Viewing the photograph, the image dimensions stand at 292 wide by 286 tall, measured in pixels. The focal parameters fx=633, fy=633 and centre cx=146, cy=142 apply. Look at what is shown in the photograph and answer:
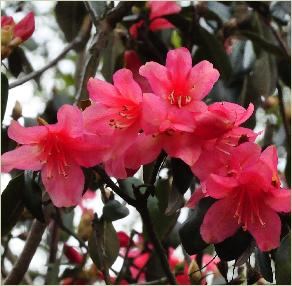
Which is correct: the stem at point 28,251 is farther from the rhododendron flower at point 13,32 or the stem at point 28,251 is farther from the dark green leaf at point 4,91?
the rhododendron flower at point 13,32

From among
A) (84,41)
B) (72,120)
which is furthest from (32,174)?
(84,41)

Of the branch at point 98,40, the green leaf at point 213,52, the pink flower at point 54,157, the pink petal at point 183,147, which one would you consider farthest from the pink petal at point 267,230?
the green leaf at point 213,52

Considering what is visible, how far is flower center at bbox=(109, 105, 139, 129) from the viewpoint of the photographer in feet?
2.74

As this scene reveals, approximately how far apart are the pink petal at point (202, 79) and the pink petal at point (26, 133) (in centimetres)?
22

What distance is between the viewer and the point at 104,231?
122 centimetres

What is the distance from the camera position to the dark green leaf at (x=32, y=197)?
0.94 meters

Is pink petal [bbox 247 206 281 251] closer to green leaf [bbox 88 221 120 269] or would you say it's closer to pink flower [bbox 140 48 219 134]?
pink flower [bbox 140 48 219 134]

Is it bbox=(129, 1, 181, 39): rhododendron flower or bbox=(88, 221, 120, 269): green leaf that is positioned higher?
bbox=(129, 1, 181, 39): rhododendron flower

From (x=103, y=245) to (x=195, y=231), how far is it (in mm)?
346

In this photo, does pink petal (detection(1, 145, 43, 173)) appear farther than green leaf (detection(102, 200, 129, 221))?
No

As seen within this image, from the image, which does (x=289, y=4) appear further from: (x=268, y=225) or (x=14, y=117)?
(x=268, y=225)

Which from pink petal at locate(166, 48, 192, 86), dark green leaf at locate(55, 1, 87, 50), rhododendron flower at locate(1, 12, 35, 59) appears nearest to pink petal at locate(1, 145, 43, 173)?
pink petal at locate(166, 48, 192, 86)

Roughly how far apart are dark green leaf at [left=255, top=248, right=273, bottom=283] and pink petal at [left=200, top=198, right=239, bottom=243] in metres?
0.09

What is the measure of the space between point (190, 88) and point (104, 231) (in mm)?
455
